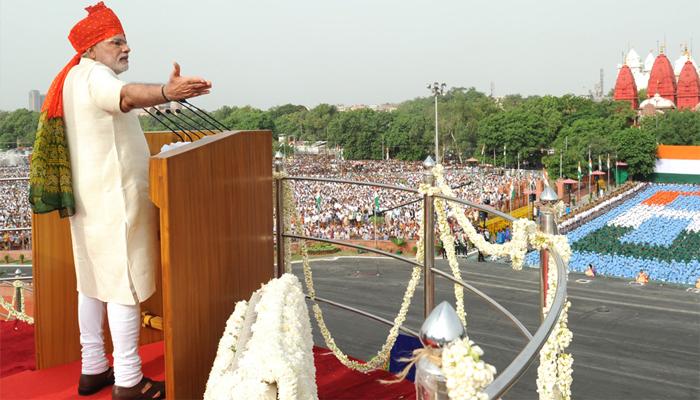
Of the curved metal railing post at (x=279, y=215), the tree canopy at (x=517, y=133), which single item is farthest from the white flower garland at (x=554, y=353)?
the tree canopy at (x=517, y=133)

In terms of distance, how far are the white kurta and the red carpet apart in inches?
22.4

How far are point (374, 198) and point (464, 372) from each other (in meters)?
31.6

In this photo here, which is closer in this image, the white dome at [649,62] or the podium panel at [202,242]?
the podium panel at [202,242]

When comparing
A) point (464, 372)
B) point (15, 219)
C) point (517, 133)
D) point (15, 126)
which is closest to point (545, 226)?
point (464, 372)

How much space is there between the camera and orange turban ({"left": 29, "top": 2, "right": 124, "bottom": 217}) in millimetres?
2570

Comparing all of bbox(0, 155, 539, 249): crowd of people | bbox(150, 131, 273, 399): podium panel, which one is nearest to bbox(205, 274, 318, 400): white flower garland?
bbox(150, 131, 273, 399): podium panel

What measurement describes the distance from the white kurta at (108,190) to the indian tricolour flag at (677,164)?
52.9 metres

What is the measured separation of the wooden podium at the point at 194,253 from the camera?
234 centimetres

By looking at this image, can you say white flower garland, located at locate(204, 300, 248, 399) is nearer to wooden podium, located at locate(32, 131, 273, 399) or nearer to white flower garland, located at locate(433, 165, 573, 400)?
wooden podium, located at locate(32, 131, 273, 399)

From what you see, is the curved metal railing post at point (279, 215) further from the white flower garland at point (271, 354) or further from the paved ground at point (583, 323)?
the paved ground at point (583, 323)

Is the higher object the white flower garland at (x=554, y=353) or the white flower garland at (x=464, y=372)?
the white flower garland at (x=464, y=372)

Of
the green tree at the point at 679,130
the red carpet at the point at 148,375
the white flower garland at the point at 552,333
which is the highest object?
the green tree at the point at 679,130

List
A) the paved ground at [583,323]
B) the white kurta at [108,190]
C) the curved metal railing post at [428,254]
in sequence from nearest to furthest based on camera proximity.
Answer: the white kurta at [108,190], the curved metal railing post at [428,254], the paved ground at [583,323]

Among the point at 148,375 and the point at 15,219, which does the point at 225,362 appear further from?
the point at 15,219
